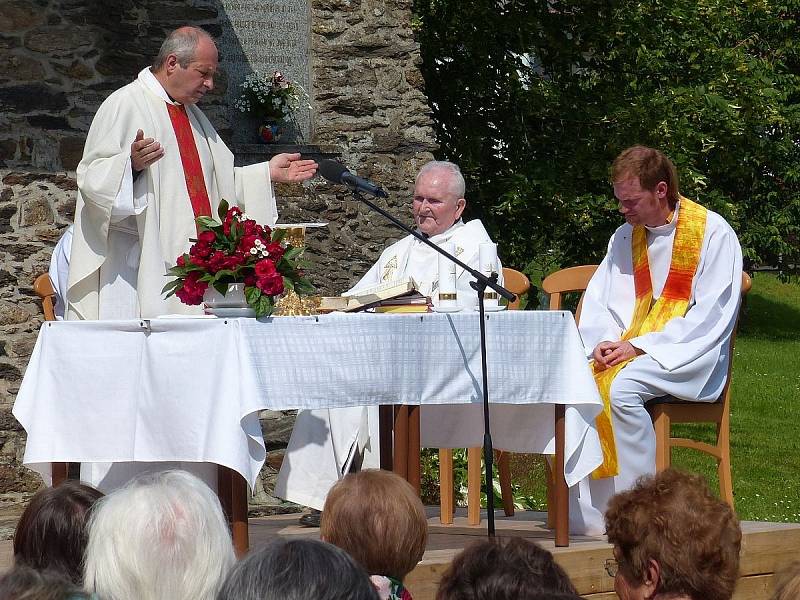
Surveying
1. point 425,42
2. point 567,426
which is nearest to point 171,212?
point 567,426

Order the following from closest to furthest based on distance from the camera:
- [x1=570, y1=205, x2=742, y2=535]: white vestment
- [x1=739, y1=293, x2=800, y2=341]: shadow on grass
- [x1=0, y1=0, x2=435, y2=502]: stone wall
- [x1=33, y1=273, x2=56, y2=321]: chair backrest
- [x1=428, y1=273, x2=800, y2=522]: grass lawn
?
[x1=570, y1=205, x2=742, y2=535]: white vestment, [x1=33, y1=273, x2=56, y2=321]: chair backrest, [x1=0, y1=0, x2=435, y2=502]: stone wall, [x1=428, y1=273, x2=800, y2=522]: grass lawn, [x1=739, y1=293, x2=800, y2=341]: shadow on grass

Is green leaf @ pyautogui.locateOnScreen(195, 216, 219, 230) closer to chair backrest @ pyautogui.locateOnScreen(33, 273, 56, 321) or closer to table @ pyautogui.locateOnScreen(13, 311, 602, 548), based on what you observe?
table @ pyautogui.locateOnScreen(13, 311, 602, 548)

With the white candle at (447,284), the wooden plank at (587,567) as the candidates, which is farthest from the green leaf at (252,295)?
the wooden plank at (587,567)

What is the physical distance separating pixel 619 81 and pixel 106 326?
892cm

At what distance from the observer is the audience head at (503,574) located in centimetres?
246

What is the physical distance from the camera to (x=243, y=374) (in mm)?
4520

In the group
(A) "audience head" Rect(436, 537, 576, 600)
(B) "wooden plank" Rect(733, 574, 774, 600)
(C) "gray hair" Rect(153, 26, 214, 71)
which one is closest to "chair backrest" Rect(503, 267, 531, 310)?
(B) "wooden plank" Rect(733, 574, 774, 600)

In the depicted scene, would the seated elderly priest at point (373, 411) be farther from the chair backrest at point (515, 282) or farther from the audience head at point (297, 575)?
the audience head at point (297, 575)

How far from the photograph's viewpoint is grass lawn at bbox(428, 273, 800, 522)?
9.64m

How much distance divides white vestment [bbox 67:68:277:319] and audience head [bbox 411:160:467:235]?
0.68 metres

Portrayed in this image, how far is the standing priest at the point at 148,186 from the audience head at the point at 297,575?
10.2ft

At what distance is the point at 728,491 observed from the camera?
577 centimetres

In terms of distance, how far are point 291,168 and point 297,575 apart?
3441 millimetres

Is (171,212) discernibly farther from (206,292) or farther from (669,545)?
(669,545)
